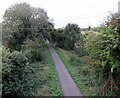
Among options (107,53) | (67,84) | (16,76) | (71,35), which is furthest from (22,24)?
(107,53)

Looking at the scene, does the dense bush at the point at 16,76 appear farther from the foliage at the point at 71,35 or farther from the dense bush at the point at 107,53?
the foliage at the point at 71,35

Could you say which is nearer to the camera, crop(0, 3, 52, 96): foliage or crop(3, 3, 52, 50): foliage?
crop(0, 3, 52, 96): foliage

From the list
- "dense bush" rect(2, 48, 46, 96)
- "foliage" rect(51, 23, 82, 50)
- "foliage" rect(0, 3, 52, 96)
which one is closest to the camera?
"dense bush" rect(2, 48, 46, 96)

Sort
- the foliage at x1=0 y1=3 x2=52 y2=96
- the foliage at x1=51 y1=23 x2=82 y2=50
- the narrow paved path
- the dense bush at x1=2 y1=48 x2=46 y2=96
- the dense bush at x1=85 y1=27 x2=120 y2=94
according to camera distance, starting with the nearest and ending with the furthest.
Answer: the dense bush at x1=85 y1=27 x2=120 y2=94 → the dense bush at x1=2 y1=48 x2=46 y2=96 → the foliage at x1=0 y1=3 x2=52 y2=96 → the narrow paved path → the foliage at x1=51 y1=23 x2=82 y2=50

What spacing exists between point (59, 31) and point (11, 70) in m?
25.1

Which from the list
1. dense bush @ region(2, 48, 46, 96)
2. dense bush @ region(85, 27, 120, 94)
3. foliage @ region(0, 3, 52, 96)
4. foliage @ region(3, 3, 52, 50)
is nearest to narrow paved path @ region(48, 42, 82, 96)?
foliage @ region(0, 3, 52, 96)

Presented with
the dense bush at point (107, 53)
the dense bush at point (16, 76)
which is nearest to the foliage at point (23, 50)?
the dense bush at point (16, 76)

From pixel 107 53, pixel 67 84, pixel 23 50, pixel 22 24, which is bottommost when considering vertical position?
pixel 67 84

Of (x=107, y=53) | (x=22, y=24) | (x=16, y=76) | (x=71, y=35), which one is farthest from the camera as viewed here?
(x=71, y=35)

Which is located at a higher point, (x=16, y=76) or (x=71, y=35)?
(x=71, y=35)

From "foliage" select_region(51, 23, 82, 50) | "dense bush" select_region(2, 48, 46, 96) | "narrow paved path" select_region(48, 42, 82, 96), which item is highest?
"foliage" select_region(51, 23, 82, 50)

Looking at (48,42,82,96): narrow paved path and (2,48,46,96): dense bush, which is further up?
(2,48,46,96): dense bush

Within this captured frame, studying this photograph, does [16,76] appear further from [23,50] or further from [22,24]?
[22,24]

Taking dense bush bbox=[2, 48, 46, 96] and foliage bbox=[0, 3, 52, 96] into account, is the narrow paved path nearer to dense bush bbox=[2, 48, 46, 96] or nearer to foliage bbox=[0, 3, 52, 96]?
foliage bbox=[0, 3, 52, 96]
